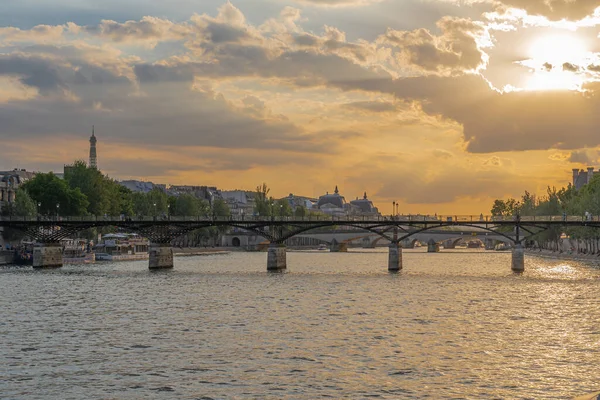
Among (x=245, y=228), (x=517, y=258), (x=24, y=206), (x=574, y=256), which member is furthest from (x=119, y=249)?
(x=574, y=256)

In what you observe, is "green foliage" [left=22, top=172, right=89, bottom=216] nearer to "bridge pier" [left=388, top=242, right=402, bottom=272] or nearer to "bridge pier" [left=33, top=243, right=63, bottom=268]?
"bridge pier" [left=33, top=243, right=63, bottom=268]

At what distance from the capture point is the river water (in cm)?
4144

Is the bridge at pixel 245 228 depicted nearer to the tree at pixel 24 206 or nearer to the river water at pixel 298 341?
the tree at pixel 24 206

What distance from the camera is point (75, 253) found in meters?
164

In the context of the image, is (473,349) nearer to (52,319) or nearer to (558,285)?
(52,319)

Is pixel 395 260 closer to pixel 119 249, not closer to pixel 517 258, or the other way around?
pixel 517 258

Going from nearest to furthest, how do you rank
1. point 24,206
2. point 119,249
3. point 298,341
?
point 298,341 → point 24,206 → point 119,249

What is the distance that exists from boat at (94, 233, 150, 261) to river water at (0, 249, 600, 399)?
227 ft

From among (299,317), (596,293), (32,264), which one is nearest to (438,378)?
(299,317)

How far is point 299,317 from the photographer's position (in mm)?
67688

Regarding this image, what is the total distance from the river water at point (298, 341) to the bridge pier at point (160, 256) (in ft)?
114

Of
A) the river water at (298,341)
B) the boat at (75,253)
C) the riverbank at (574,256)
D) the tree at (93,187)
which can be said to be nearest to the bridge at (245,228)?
the boat at (75,253)

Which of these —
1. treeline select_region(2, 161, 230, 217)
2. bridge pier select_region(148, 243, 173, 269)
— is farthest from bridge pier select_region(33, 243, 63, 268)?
treeline select_region(2, 161, 230, 217)

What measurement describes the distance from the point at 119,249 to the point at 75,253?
36.6 feet
